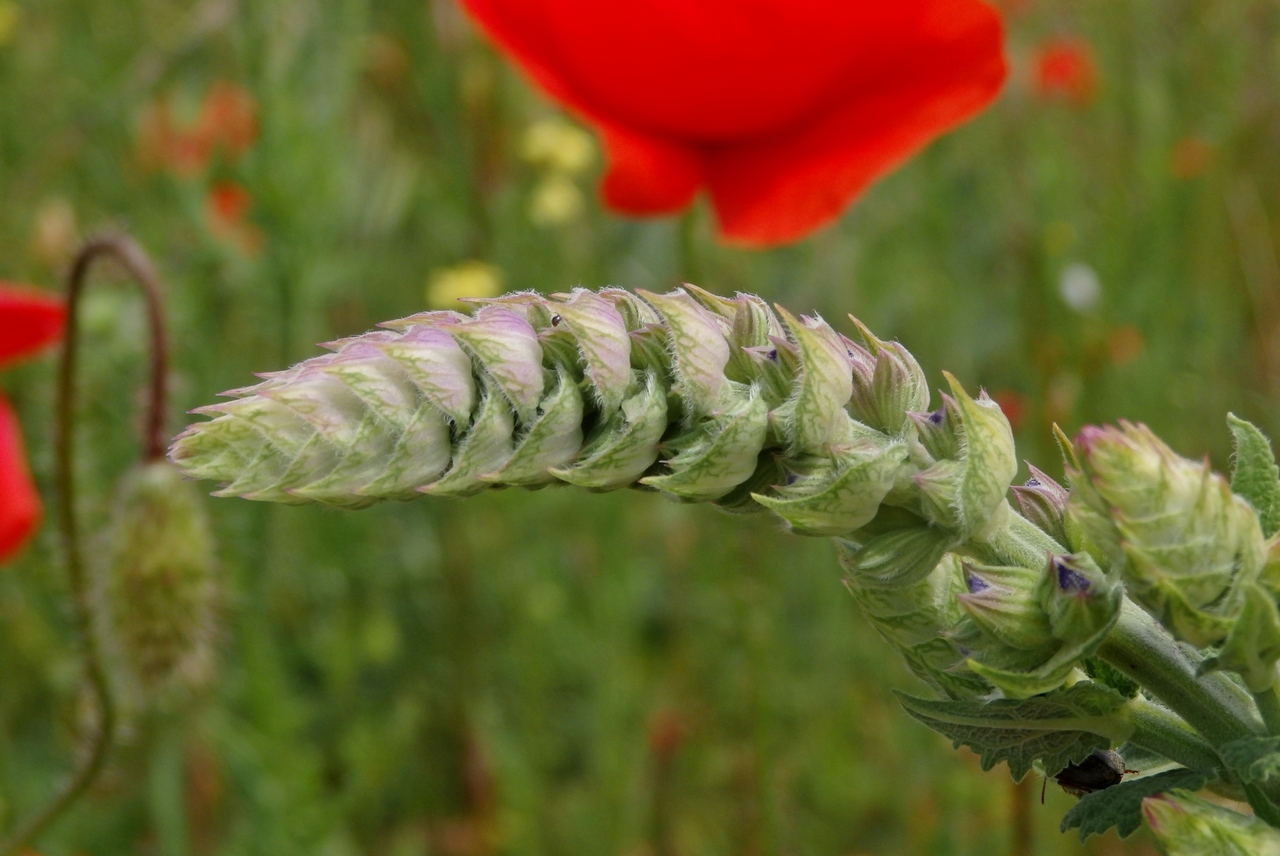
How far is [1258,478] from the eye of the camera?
0.51 m

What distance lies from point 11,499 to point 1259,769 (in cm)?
109

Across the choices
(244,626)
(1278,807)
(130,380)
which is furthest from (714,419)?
(130,380)

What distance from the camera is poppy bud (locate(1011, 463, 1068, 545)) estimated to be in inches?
19.4

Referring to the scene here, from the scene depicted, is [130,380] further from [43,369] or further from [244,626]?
[244,626]

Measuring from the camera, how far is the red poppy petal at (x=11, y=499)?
118 cm

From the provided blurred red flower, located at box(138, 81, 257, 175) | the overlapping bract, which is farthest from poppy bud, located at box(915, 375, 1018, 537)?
blurred red flower, located at box(138, 81, 257, 175)

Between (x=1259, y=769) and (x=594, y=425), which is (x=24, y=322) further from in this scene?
(x=1259, y=769)

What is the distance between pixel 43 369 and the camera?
2037 millimetres

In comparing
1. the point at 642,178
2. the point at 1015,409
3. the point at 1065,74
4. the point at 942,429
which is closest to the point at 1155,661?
the point at 942,429

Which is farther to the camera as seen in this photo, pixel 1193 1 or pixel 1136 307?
pixel 1193 1

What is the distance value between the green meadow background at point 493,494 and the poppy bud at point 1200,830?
869mm

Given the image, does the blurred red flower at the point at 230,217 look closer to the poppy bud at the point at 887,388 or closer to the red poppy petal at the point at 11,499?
the red poppy petal at the point at 11,499

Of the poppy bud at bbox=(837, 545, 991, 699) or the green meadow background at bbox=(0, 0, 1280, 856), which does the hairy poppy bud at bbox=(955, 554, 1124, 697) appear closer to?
the poppy bud at bbox=(837, 545, 991, 699)

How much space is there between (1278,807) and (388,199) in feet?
5.63
